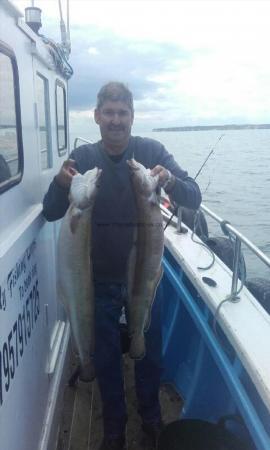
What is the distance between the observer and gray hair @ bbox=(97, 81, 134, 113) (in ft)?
8.98

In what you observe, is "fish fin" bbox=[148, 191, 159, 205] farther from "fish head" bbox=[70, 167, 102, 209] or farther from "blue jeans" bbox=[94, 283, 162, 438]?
"blue jeans" bbox=[94, 283, 162, 438]

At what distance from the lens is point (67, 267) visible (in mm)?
2602

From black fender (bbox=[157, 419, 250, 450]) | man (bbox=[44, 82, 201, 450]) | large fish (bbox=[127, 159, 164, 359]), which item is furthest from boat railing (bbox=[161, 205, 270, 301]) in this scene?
black fender (bbox=[157, 419, 250, 450])

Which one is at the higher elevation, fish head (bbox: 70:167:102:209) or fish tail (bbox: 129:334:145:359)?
fish head (bbox: 70:167:102:209)

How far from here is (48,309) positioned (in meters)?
3.32

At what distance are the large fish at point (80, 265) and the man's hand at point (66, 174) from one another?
0.26 feet

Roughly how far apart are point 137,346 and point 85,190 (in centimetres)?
103

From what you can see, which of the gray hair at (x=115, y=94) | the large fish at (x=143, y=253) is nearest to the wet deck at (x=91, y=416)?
the large fish at (x=143, y=253)

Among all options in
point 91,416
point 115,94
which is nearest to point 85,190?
point 115,94

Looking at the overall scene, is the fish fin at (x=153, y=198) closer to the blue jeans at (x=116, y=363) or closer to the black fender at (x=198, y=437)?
the blue jeans at (x=116, y=363)

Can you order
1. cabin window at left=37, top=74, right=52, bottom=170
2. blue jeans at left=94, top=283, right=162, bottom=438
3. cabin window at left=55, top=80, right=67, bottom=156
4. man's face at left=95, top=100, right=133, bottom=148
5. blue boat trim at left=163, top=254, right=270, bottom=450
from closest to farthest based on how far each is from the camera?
blue boat trim at left=163, top=254, right=270, bottom=450
man's face at left=95, top=100, right=133, bottom=148
blue jeans at left=94, top=283, right=162, bottom=438
cabin window at left=37, top=74, right=52, bottom=170
cabin window at left=55, top=80, right=67, bottom=156

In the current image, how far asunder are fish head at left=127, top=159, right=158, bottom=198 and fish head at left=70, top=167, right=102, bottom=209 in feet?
0.63

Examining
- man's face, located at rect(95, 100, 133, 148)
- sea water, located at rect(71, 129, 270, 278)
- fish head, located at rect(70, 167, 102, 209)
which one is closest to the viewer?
fish head, located at rect(70, 167, 102, 209)

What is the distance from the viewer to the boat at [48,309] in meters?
2.17
